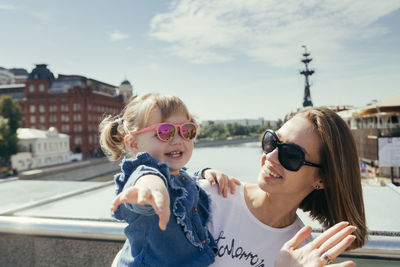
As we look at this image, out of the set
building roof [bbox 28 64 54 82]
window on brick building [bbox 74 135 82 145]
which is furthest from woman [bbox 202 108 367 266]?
building roof [bbox 28 64 54 82]

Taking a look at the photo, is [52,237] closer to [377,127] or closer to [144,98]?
[144,98]

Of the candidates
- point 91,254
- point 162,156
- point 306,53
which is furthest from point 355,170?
point 306,53

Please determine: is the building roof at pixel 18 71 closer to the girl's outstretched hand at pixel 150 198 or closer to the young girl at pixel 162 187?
the young girl at pixel 162 187

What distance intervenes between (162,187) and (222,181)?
68 cm

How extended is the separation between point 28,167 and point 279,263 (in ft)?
120

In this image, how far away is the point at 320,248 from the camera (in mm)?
975

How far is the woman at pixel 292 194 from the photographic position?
1334 millimetres

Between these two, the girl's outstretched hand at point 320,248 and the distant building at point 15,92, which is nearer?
the girl's outstretched hand at point 320,248

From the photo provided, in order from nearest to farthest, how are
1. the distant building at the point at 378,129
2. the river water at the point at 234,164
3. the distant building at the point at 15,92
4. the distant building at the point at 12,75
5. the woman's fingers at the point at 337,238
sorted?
1. the woman's fingers at the point at 337,238
2. the river water at the point at 234,164
3. the distant building at the point at 378,129
4. the distant building at the point at 15,92
5. the distant building at the point at 12,75

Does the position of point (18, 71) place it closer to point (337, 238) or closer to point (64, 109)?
point (64, 109)

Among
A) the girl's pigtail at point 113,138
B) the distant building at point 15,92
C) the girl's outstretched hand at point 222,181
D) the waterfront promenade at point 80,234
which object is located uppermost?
the distant building at point 15,92

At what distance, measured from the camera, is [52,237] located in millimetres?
1985

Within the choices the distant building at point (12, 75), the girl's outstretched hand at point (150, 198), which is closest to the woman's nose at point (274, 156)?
the girl's outstretched hand at point (150, 198)

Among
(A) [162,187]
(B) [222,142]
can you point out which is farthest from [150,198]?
(B) [222,142]
